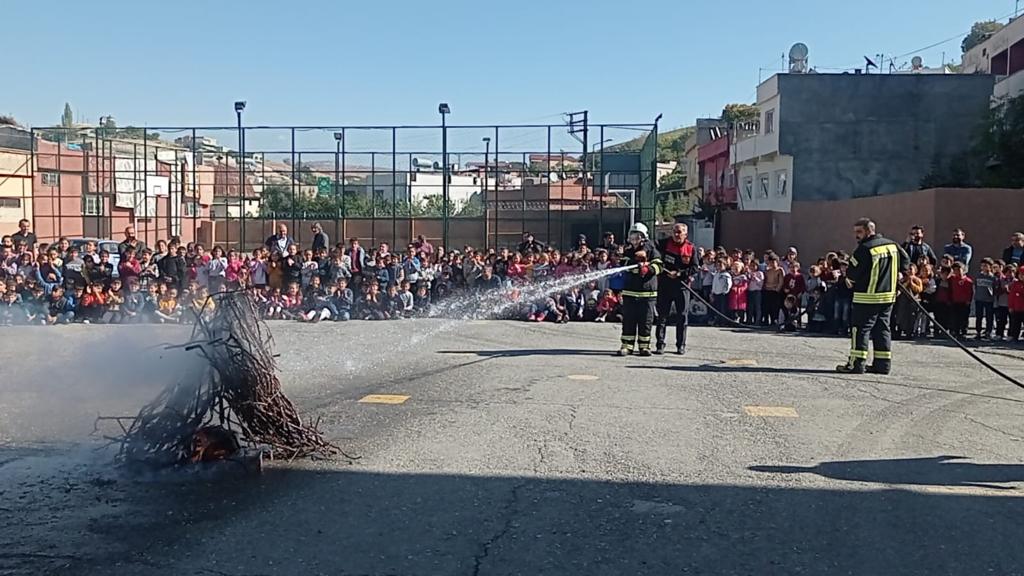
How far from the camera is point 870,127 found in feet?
114

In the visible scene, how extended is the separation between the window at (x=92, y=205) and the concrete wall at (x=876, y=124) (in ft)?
74.2

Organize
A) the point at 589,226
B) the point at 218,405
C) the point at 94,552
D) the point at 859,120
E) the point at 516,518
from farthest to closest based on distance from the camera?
the point at 859,120, the point at 589,226, the point at 218,405, the point at 516,518, the point at 94,552

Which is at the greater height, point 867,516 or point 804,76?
point 804,76

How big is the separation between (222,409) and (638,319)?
23.2ft

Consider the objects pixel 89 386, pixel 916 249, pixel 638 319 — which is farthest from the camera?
pixel 916 249

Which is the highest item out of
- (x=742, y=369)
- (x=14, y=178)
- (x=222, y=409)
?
(x=14, y=178)

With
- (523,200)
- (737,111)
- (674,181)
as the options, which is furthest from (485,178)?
(737,111)

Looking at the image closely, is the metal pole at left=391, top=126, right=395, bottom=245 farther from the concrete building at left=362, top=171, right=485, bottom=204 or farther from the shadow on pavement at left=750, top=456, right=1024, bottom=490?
the shadow on pavement at left=750, top=456, right=1024, bottom=490

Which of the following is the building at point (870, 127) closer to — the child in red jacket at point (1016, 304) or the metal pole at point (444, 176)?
the metal pole at point (444, 176)

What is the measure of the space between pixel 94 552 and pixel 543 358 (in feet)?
26.0

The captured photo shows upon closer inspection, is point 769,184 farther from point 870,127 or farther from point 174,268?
point 174,268

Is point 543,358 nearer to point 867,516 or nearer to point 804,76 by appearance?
point 867,516

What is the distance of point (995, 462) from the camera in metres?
Result: 7.29

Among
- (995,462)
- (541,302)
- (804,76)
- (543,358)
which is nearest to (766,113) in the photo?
(804,76)
